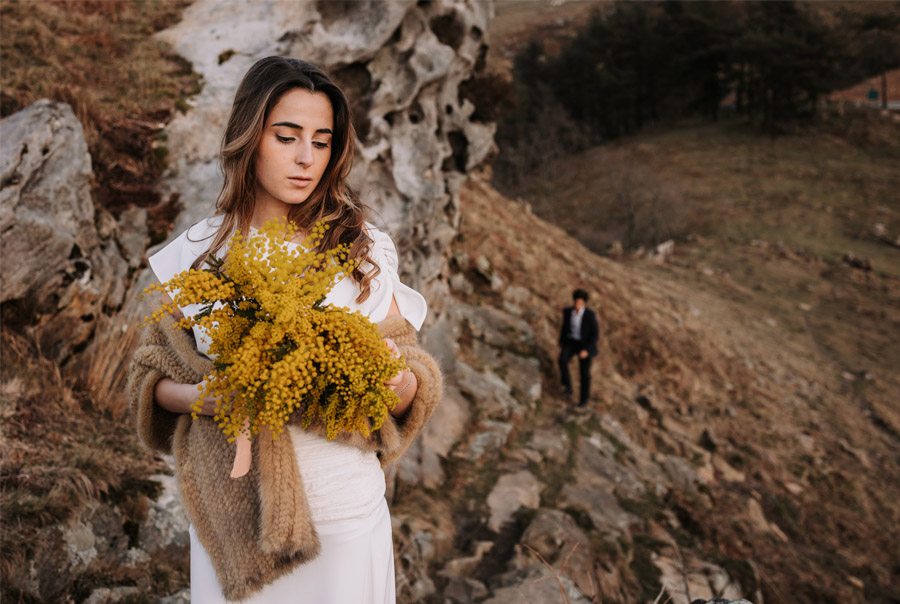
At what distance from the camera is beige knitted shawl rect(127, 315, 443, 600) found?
1.87 m

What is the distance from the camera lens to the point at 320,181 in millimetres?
2203

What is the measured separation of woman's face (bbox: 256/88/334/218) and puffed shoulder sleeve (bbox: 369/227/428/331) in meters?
0.31

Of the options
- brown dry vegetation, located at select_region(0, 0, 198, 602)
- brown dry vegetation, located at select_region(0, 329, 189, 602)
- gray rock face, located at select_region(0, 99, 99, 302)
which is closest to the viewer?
brown dry vegetation, located at select_region(0, 329, 189, 602)

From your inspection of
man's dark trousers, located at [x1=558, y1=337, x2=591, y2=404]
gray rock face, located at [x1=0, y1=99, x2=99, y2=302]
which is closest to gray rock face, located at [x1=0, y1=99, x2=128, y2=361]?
gray rock face, located at [x1=0, y1=99, x2=99, y2=302]

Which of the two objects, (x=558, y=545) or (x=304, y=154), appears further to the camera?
(x=558, y=545)

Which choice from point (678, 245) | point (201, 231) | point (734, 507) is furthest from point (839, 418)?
point (201, 231)

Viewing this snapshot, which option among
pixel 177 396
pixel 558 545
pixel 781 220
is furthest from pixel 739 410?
pixel 781 220

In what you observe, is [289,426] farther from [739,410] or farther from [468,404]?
[739,410]

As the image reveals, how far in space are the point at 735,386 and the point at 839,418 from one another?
261cm

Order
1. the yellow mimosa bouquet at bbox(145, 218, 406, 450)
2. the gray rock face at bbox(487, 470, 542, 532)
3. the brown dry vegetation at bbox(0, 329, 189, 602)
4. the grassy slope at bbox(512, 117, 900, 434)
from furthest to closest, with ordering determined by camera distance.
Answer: the grassy slope at bbox(512, 117, 900, 434), the gray rock face at bbox(487, 470, 542, 532), the brown dry vegetation at bbox(0, 329, 189, 602), the yellow mimosa bouquet at bbox(145, 218, 406, 450)

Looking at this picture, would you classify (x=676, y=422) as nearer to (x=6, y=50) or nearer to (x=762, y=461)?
(x=762, y=461)

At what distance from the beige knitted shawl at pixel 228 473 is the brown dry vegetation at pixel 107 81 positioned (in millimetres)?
3857

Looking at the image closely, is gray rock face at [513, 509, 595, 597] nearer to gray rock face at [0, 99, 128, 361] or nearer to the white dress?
the white dress

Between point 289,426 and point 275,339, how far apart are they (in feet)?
1.57
